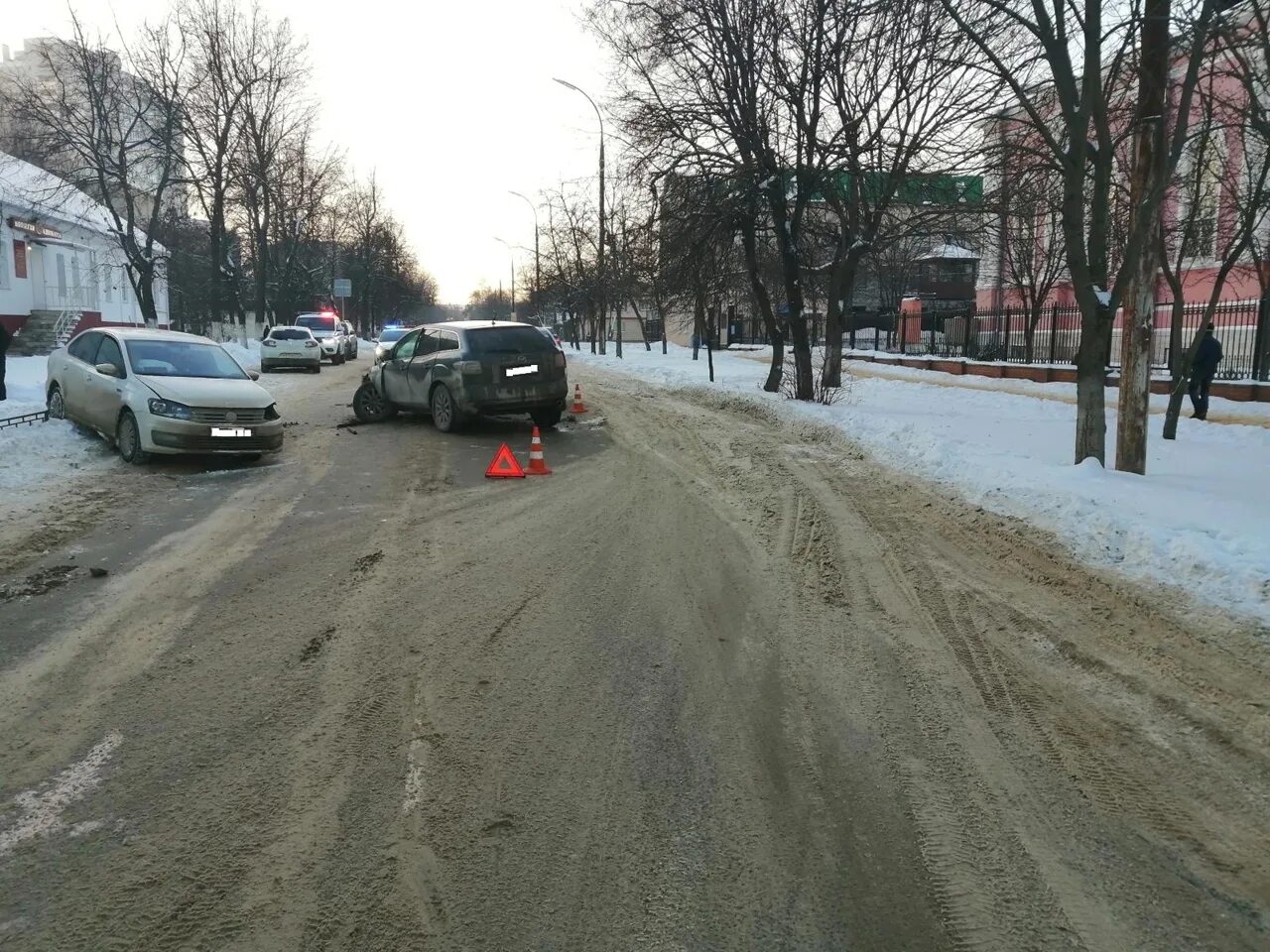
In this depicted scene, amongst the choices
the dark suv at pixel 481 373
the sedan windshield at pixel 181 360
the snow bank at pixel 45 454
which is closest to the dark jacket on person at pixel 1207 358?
the dark suv at pixel 481 373

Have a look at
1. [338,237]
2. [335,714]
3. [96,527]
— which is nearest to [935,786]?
[335,714]

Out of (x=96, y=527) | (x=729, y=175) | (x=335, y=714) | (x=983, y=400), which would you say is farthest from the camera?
(x=983, y=400)

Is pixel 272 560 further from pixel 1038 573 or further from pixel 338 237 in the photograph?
pixel 338 237

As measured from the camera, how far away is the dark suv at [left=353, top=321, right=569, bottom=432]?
13594 millimetres

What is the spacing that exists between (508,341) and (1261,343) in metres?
14.3

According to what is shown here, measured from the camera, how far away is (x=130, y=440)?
1098cm

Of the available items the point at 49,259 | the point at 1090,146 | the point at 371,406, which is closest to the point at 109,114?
the point at 49,259

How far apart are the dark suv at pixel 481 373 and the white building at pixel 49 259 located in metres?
23.3

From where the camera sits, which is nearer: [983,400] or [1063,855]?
[1063,855]

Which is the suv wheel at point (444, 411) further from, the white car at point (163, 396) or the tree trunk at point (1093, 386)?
the tree trunk at point (1093, 386)

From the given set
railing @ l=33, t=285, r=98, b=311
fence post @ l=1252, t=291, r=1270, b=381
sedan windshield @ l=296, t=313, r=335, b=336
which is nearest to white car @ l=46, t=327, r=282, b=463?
fence post @ l=1252, t=291, r=1270, b=381

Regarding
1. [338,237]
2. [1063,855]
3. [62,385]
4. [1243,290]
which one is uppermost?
[338,237]

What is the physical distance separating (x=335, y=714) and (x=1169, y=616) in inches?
190

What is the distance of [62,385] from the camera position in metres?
12.7
